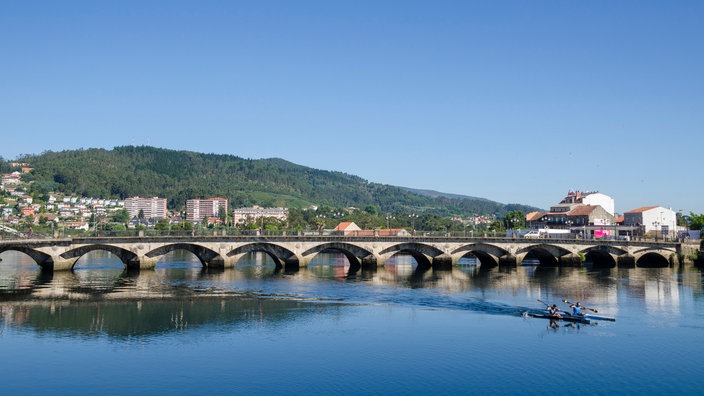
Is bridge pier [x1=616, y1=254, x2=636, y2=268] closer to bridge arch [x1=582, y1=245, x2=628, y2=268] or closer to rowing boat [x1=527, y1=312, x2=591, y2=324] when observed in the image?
bridge arch [x1=582, y1=245, x2=628, y2=268]

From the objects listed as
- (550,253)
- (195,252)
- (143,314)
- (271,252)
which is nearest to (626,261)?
(550,253)

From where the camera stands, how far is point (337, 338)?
156 feet

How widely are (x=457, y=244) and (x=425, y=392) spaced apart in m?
64.4

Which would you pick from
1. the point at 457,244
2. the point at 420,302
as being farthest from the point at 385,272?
the point at 420,302

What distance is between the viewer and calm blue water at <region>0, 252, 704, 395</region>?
36.8 m

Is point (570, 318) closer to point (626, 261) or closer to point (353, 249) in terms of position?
point (353, 249)

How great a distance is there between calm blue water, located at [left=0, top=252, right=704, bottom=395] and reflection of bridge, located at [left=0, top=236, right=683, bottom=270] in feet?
25.4

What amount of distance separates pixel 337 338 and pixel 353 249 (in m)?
47.8

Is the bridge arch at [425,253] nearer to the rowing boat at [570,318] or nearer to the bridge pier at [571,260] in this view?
the bridge pier at [571,260]

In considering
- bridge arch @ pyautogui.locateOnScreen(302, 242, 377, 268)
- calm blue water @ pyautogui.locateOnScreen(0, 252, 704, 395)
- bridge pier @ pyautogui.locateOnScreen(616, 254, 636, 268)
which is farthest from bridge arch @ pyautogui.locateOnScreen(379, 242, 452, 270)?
bridge pier @ pyautogui.locateOnScreen(616, 254, 636, 268)

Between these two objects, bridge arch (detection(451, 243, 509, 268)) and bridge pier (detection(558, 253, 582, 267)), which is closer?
bridge arch (detection(451, 243, 509, 268))

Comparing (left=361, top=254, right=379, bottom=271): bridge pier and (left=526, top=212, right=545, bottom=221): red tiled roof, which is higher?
(left=526, top=212, right=545, bottom=221): red tiled roof

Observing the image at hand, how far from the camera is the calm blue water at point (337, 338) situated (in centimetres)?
3678

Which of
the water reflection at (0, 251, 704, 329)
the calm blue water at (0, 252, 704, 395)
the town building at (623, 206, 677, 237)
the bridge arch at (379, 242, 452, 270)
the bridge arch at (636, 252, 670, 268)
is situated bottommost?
the calm blue water at (0, 252, 704, 395)
